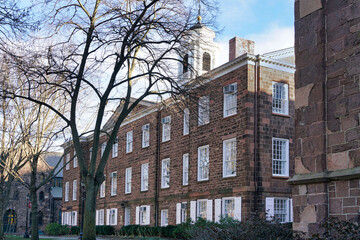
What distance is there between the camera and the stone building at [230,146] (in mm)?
25156

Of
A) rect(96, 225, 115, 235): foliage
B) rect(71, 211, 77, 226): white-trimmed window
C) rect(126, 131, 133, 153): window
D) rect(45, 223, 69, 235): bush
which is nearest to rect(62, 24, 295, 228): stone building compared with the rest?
rect(126, 131, 133, 153): window

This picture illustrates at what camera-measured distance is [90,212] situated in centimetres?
1739

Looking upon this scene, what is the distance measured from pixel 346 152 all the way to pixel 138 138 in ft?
91.9

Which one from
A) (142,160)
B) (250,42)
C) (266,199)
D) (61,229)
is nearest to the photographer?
(266,199)

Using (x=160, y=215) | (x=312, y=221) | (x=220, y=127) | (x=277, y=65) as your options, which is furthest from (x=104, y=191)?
(x=312, y=221)

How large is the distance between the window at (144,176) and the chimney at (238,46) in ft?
35.2

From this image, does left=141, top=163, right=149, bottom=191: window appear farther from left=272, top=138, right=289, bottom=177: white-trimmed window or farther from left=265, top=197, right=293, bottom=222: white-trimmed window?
left=265, top=197, right=293, bottom=222: white-trimmed window

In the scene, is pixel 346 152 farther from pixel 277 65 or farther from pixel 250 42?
pixel 250 42

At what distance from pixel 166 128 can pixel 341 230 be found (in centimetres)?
2493

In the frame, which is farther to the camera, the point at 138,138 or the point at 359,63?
the point at 138,138

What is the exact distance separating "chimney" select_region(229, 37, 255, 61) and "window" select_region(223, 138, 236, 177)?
6.85m

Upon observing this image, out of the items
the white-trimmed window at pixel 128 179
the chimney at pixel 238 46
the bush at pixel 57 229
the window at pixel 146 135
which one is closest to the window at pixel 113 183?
the white-trimmed window at pixel 128 179

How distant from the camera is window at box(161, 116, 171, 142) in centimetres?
3347

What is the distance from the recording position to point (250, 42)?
32.3 m
